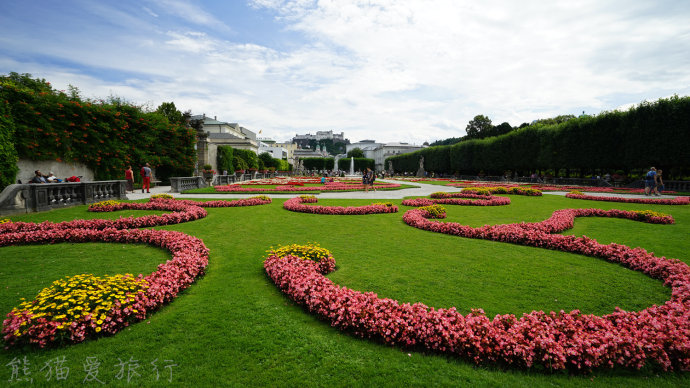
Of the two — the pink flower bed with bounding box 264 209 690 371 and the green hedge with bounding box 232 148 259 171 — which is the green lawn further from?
the green hedge with bounding box 232 148 259 171

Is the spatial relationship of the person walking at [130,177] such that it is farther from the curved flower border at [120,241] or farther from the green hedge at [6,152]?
the curved flower border at [120,241]

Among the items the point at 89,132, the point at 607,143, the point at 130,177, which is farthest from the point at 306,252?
the point at 607,143

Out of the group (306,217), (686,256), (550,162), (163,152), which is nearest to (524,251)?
(686,256)

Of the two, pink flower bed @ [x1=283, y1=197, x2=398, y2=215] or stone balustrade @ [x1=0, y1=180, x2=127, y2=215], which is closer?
stone balustrade @ [x1=0, y1=180, x2=127, y2=215]

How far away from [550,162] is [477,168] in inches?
624

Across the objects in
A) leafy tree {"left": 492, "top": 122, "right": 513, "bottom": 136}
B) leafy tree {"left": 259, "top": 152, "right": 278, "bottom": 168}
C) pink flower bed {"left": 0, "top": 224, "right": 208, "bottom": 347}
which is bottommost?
pink flower bed {"left": 0, "top": 224, "right": 208, "bottom": 347}

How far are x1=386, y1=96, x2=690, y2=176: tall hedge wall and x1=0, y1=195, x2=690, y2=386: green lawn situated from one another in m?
24.5

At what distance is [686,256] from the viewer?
625 cm

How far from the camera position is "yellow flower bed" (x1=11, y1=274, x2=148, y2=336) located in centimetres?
318

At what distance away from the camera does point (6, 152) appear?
14109 mm

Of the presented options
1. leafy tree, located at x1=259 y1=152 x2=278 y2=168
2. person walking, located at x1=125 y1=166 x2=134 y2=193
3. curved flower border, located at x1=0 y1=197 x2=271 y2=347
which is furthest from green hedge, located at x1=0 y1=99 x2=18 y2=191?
leafy tree, located at x1=259 y1=152 x2=278 y2=168

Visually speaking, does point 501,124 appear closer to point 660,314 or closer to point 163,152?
point 163,152

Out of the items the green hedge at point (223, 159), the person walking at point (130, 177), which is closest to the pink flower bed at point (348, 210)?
the person walking at point (130, 177)

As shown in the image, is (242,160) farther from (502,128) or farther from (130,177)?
(502,128)
